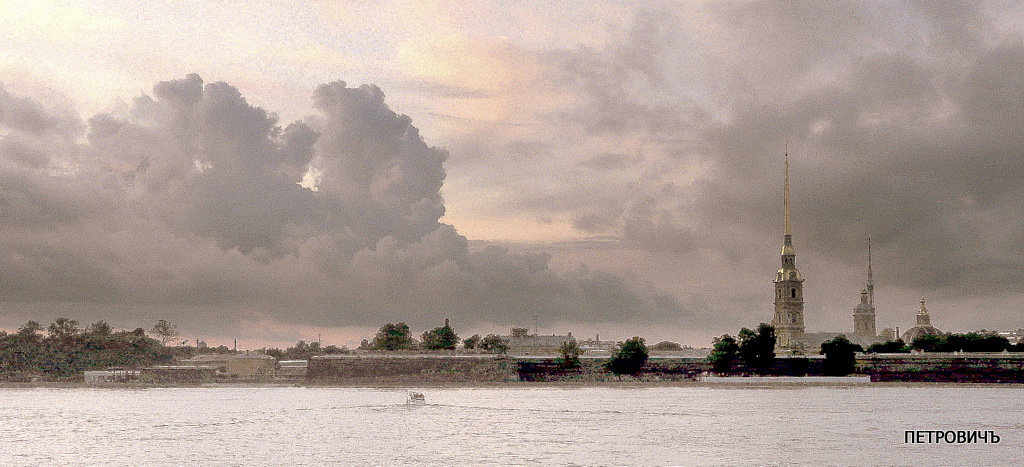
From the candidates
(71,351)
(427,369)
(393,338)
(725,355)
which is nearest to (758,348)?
(725,355)

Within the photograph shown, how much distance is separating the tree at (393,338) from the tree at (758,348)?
5867 cm

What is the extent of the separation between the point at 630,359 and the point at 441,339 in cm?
4683

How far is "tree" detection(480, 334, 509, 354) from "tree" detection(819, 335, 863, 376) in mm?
44884

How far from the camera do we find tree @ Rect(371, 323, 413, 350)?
170625 millimetres

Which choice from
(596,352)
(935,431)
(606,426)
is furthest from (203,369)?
(935,431)

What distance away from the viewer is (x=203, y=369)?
154625 mm

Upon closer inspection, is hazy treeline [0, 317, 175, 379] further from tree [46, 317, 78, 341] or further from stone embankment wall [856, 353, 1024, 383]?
stone embankment wall [856, 353, 1024, 383]

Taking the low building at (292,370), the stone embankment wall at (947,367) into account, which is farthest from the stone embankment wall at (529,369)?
the low building at (292,370)

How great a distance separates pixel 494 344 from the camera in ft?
550

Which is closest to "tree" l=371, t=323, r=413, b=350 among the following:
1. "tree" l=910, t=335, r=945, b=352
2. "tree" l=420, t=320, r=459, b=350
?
"tree" l=420, t=320, r=459, b=350

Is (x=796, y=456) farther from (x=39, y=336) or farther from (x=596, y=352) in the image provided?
(x=39, y=336)

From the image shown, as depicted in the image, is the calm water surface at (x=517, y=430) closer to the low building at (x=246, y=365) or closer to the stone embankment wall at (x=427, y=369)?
the stone embankment wall at (x=427, y=369)

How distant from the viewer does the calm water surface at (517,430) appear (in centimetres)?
5038

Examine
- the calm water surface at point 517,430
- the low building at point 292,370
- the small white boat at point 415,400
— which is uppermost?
the low building at point 292,370
